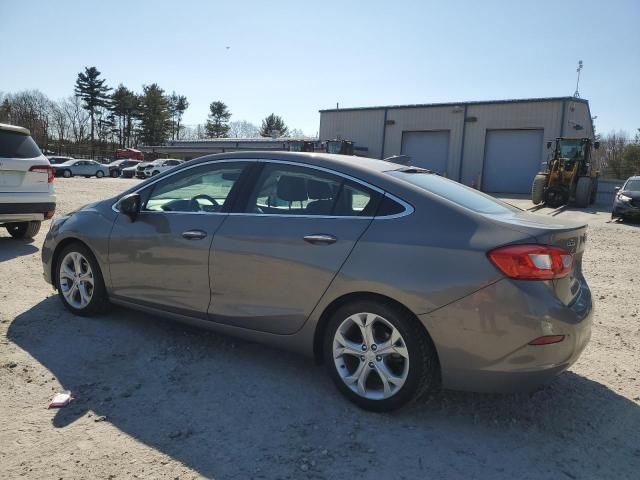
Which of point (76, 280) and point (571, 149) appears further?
point (571, 149)

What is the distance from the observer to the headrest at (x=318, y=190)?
3236 mm

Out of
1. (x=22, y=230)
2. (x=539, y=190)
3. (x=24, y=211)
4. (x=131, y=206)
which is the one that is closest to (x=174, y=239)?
(x=131, y=206)

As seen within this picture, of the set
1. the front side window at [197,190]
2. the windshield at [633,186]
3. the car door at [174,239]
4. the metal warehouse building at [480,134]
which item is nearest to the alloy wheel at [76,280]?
the car door at [174,239]

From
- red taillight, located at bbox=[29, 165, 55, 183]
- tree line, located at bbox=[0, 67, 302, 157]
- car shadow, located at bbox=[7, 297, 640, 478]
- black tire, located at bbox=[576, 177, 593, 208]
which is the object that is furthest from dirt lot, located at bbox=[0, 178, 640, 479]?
tree line, located at bbox=[0, 67, 302, 157]

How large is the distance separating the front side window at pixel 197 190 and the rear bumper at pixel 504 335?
1798 mm

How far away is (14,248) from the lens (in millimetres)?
7340

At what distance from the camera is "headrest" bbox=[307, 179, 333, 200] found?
3.24 meters

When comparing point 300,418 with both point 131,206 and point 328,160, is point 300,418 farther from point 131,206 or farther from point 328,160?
point 131,206

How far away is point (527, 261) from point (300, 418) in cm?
158

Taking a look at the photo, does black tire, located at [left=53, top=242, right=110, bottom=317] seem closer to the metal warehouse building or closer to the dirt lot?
the dirt lot

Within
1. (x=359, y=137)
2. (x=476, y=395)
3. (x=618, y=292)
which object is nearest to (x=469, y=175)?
(x=359, y=137)

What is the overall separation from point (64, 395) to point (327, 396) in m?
1.65

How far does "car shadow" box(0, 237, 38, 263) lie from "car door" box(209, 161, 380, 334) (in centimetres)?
476

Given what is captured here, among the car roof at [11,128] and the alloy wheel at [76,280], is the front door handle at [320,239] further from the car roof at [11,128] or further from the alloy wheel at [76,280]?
the car roof at [11,128]
